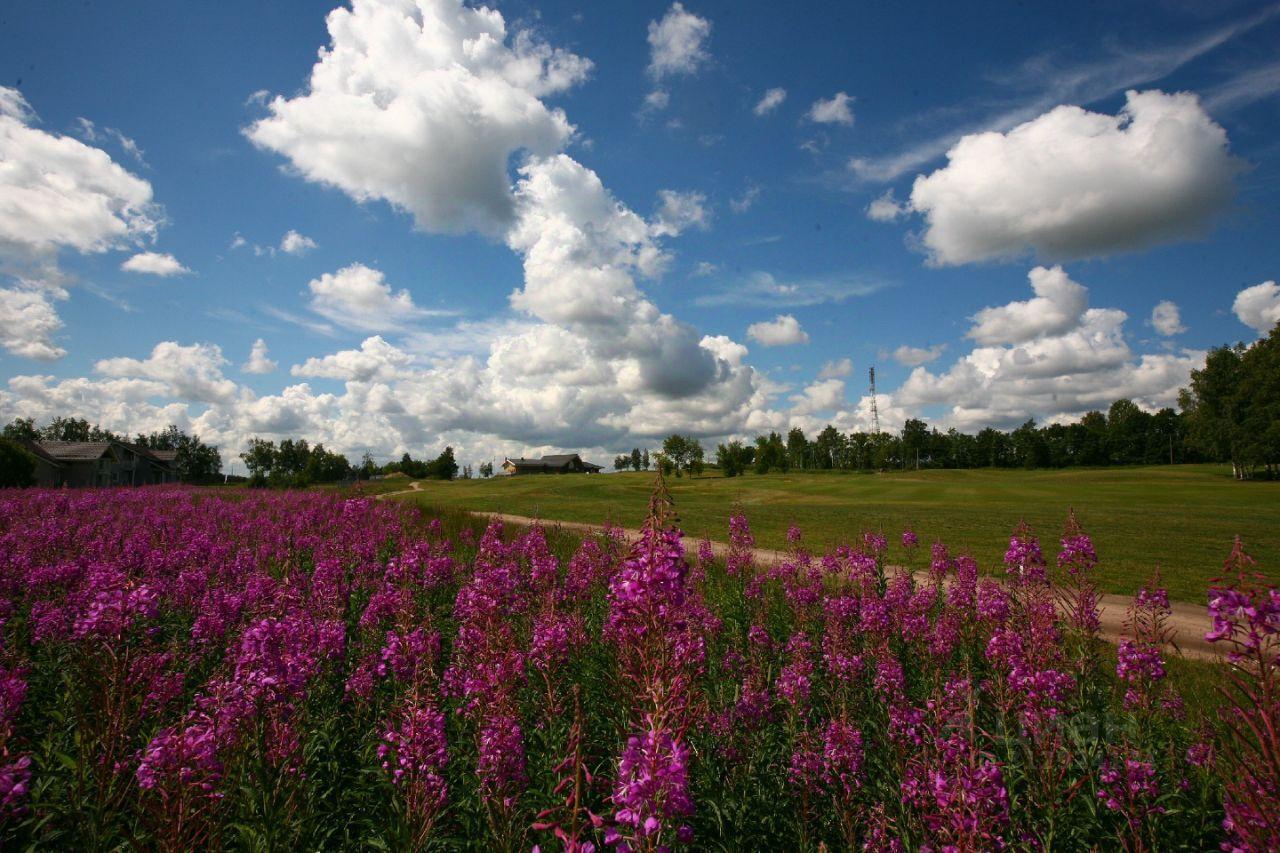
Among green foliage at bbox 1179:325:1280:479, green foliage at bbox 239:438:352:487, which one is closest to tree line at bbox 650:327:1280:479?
green foliage at bbox 1179:325:1280:479

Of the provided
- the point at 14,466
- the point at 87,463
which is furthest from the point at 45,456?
the point at 14,466

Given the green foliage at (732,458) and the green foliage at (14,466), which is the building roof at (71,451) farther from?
the green foliage at (732,458)

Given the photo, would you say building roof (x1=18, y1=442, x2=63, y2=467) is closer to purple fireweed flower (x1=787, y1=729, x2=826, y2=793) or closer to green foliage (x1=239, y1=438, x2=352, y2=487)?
green foliage (x1=239, y1=438, x2=352, y2=487)

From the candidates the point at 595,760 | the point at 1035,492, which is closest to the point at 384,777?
the point at 595,760

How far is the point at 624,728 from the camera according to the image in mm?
4562

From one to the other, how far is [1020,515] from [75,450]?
103 meters

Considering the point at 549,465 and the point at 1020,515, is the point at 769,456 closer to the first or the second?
the point at 549,465

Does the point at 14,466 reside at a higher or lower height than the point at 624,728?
higher

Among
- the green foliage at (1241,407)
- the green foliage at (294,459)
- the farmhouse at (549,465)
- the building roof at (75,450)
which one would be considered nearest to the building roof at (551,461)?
the farmhouse at (549,465)

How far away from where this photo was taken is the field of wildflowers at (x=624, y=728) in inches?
104

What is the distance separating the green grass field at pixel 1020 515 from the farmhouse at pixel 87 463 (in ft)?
192

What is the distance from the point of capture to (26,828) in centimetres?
394

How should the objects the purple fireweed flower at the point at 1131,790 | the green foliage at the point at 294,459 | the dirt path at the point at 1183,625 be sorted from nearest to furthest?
the purple fireweed flower at the point at 1131,790, the dirt path at the point at 1183,625, the green foliage at the point at 294,459

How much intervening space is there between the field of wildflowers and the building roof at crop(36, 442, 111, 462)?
290 feet
